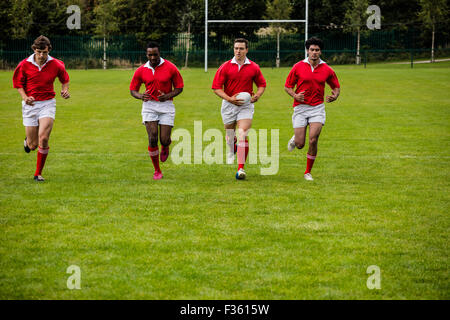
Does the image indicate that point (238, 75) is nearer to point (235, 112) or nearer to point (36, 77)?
point (235, 112)

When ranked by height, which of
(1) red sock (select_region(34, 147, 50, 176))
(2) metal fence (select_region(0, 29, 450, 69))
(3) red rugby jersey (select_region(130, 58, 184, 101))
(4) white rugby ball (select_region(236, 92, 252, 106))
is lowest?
(1) red sock (select_region(34, 147, 50, 176))

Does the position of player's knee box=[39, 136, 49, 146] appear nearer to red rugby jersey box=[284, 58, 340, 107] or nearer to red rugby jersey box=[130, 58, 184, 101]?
red rugby jersey box=[130, 58, 184, 101]

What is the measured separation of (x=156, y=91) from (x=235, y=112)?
143cm

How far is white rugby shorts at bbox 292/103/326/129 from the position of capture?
10.3 meters

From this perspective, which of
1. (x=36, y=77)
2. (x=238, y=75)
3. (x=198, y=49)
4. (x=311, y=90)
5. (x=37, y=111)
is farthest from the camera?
(x=198, y=49)

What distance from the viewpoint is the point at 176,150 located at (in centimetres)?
1366

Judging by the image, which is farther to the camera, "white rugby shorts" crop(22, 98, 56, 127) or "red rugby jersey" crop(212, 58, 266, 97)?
"red rugby jersey" crop(212, 58, 266, 97)

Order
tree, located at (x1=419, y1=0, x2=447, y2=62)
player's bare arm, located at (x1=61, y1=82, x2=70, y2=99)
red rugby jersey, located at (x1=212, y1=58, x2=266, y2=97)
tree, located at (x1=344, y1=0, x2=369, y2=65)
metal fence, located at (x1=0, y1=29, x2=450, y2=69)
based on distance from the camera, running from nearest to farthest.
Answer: player's bare arm, located at (x1=61, y1=82, x2=70, y2=99) → red rugby jersey, located at (x1=212, y1=58, x2=266, y2=97) → metal fence, located at (x1=0, y1=29, x2=450, y2=69) → tree, located at (x1=419, y1=0, x2=447, y2=62) → tree, located at (x1=344, y1=0, x2=369, y2=65)

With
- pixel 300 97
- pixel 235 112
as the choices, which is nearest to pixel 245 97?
pixel 235 112

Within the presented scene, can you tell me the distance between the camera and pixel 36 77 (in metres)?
10.1

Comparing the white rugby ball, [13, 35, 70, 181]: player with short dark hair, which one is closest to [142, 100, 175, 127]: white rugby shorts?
the white rugby ball

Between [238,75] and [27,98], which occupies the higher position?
[238,75]

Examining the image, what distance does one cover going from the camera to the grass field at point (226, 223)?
→ 5469mm

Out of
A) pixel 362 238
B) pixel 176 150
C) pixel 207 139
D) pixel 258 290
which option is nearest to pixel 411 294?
pixel 258 290
